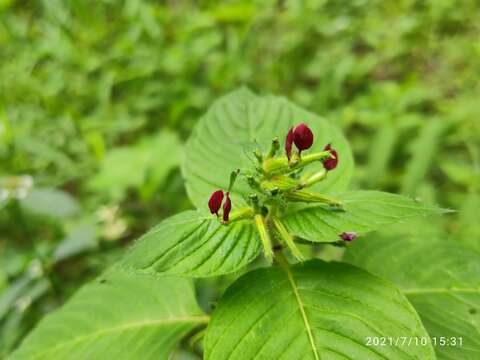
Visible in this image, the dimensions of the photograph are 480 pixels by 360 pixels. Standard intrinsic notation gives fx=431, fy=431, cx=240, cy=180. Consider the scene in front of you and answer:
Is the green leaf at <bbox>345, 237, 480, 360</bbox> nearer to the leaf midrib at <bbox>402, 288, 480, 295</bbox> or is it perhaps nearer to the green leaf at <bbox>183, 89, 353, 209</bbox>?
the leaf midrib at <bbox>402, 288, 480, 295</bbox>

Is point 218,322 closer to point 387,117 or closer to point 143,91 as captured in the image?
point 387,117

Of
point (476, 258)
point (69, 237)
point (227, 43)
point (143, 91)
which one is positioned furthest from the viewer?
point (227, 43)

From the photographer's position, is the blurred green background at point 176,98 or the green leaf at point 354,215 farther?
the blurred green background at point 176,98

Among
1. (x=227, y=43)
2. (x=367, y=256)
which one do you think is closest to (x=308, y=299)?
(x=367, y=256)

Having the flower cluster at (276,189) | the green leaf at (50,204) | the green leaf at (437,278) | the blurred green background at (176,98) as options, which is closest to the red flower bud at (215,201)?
the flower cluster at (276,189)

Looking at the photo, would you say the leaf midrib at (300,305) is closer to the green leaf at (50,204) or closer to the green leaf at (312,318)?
the green leaf at (312,318)

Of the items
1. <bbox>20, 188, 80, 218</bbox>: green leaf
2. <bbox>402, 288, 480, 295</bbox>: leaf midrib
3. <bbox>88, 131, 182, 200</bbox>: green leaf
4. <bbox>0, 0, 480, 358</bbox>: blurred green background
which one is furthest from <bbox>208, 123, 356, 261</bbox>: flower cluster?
<bbox>20, 188, 80, 218</bbox>: green leaf

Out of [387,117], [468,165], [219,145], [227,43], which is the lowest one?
[468,165]

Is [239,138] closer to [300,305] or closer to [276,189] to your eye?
[276,189]
